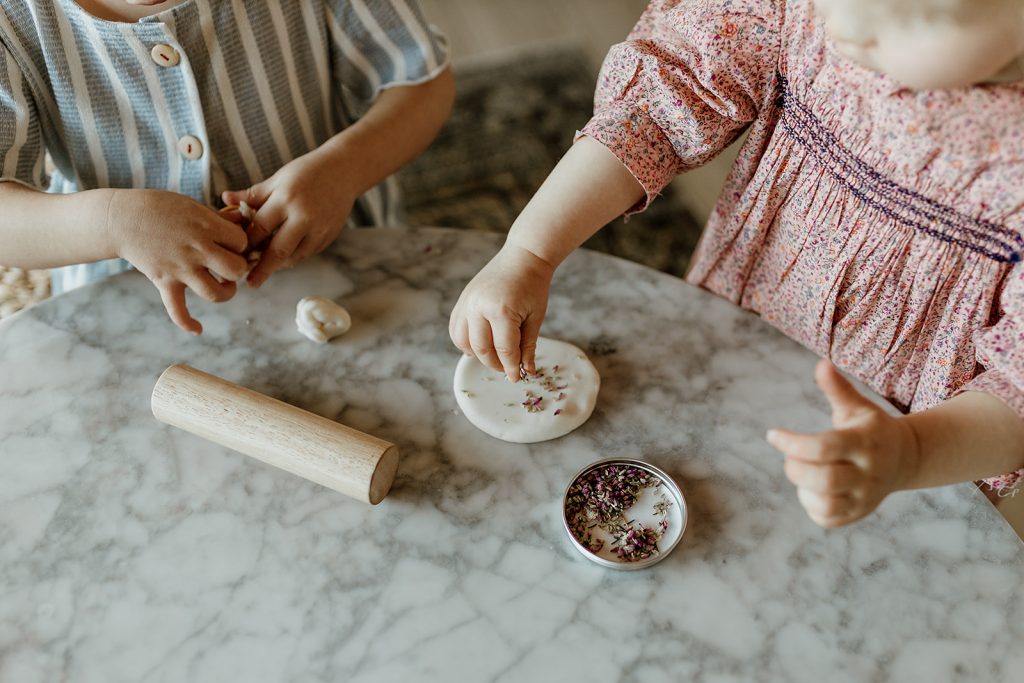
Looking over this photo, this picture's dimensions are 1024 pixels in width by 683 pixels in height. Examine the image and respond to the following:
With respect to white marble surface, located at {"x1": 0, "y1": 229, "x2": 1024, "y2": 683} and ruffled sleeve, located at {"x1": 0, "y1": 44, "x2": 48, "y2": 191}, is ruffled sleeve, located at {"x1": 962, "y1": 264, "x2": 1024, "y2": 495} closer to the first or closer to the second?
white marble surface, located at {"x1": 0, "y1": 229, "x2": 1024, "y2": 683}

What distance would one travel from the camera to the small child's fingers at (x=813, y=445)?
1.85 ft

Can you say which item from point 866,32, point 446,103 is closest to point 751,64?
point 866,32

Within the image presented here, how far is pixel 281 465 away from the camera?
70 centimetres

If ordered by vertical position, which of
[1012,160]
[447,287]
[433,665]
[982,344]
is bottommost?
[433,665]

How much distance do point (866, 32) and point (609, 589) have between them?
0.45m

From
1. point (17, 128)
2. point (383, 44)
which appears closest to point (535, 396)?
point (383, 44)

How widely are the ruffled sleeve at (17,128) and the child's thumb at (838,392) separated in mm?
773

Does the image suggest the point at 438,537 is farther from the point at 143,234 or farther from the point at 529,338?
A: the point at 143,234

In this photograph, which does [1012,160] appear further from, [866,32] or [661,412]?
[661,412]

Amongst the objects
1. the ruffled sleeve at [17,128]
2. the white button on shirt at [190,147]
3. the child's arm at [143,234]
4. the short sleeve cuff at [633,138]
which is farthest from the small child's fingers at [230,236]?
the short sleeve cuff at [633,138]

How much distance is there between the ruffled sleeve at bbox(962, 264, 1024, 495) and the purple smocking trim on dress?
0.09 feet

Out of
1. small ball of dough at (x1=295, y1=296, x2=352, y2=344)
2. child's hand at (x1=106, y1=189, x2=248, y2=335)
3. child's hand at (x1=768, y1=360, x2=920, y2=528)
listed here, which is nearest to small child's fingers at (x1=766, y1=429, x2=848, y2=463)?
child's hand at (x1=768, y1=360, x2=920, y2=528)

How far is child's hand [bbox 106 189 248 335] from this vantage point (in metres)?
0.78

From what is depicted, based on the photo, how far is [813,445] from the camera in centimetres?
56
